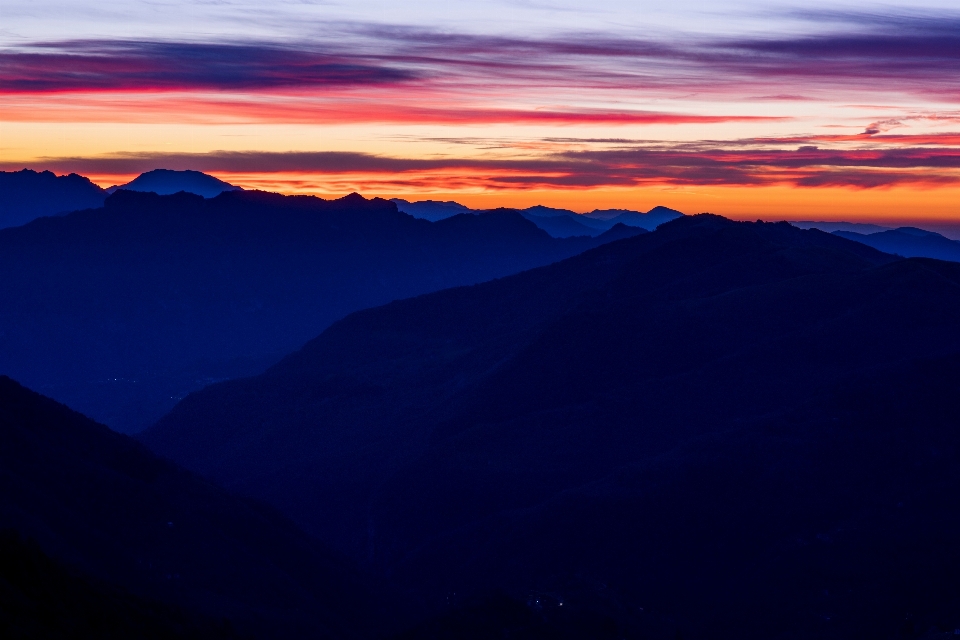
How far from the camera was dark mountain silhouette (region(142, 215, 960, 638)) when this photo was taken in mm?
105062

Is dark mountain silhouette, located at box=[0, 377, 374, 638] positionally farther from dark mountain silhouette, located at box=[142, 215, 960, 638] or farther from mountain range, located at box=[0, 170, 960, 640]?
dark mountain silhouette, located at box=[142, 215, 960, 638]

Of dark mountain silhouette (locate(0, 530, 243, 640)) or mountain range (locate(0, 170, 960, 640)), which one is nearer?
dark mountain silhouette (locate(0, 530, 243, 640))

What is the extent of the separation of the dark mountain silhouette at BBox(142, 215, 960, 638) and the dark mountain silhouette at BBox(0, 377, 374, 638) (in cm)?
1769

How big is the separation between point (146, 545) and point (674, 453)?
59.4 metres

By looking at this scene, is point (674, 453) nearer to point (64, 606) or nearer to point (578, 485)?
point (578, 485)

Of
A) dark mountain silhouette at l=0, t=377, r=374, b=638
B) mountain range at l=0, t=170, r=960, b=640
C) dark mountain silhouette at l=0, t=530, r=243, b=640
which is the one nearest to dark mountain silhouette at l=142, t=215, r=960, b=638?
mountain range at l=0, t=170, r=960, b=640

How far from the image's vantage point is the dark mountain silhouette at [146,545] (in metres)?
70.8

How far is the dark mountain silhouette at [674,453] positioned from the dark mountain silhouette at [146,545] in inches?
696

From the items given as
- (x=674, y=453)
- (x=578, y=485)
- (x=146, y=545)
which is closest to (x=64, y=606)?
(x=146, y=545)

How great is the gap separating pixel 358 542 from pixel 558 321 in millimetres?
56805

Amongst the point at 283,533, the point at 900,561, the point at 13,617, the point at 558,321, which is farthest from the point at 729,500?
the point at 13,617

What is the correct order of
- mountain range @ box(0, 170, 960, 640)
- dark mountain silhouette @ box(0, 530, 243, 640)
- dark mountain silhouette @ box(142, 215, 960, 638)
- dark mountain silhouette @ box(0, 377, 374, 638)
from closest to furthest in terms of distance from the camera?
dark mountain silhouette @ box(0, 530, 243, 640)
dark mountain silhouette @ box(0, 377, 374, 638)
mountain range @ box(0, 170, 960, 640)
dark mountain silhouette @ box(142, 215, 960, 638)

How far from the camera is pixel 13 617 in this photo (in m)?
54.0

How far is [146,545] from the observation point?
310 ft
